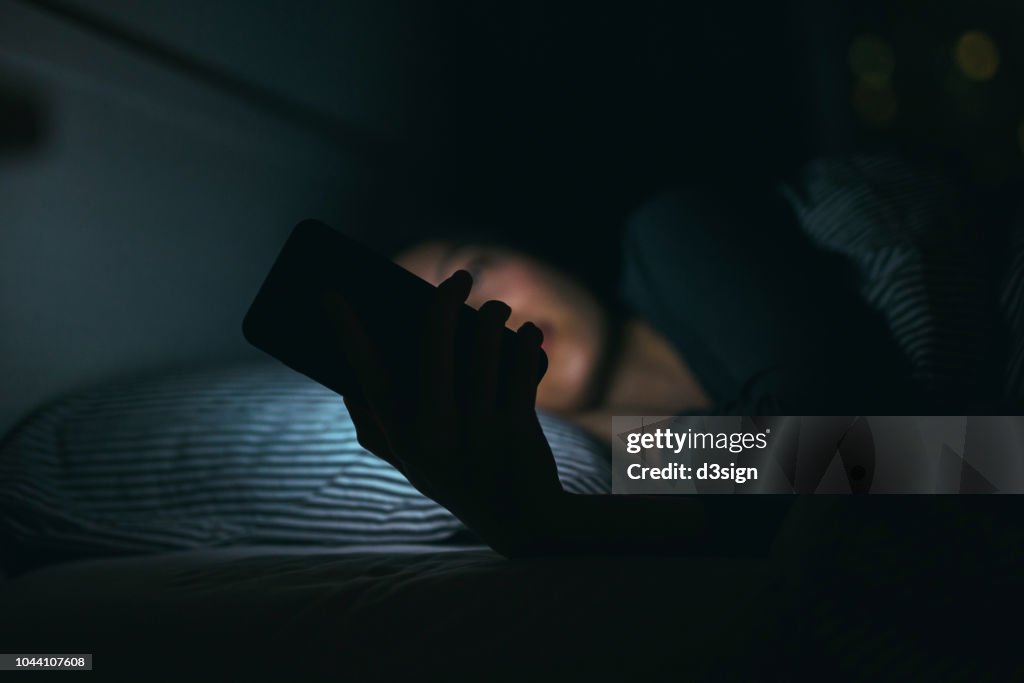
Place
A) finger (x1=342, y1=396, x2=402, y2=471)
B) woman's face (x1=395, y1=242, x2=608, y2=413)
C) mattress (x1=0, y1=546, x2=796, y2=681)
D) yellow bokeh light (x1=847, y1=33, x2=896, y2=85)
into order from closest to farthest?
mattress (x1=0, y1=546, x2=796, y2=681) → finger (x1=342, y1=396, x2=402, y2=471) → woman's face (x1=395, y1=242, x2=608, y2=413) → yellow bokeh light (x1=847, y1=33, x2=896, y2=85)

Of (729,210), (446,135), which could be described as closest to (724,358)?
(729,210)

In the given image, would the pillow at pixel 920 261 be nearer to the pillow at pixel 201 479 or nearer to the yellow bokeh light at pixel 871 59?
the pillow at pixel 201 479

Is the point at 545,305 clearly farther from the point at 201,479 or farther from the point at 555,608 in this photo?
the point at 555,608

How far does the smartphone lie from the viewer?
0.54m

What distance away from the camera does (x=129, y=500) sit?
73 centimetres

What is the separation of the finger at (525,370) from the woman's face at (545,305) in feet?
1.77

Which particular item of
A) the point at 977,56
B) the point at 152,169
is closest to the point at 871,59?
the point at 977,56

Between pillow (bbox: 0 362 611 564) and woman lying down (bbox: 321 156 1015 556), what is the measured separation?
15 centimetres

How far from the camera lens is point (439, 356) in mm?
506

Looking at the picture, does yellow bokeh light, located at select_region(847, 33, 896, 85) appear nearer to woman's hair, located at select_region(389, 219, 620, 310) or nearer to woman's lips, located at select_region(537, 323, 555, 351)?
woman's hair, located at select_region(389, 219, 620, 310)

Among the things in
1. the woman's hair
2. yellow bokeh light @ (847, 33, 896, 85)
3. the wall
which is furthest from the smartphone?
yellow bokeh light @ (847, 33, 896, 85)

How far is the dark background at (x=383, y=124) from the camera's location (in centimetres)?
83

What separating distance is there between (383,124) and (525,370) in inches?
43.9

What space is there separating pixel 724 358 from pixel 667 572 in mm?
456
